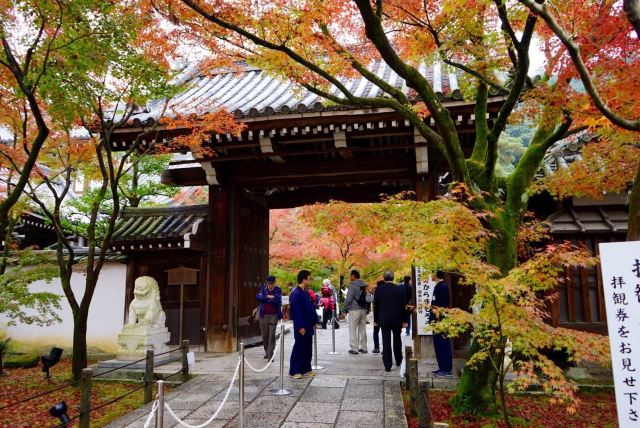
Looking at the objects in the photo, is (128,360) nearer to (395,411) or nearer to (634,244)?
(395,411)

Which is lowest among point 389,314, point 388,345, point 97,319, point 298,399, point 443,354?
point 298,399

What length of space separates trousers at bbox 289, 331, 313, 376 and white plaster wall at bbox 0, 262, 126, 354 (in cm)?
544

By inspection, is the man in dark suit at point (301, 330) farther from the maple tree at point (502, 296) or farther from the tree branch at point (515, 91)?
the tree branch at point (515, 91)

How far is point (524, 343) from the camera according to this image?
456 centimetres

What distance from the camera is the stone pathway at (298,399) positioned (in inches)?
208

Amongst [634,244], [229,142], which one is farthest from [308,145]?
[634,244]

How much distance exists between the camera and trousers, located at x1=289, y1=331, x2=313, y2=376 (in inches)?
283

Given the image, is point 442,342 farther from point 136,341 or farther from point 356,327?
point 136,341

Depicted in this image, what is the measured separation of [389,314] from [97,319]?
7.33 meters

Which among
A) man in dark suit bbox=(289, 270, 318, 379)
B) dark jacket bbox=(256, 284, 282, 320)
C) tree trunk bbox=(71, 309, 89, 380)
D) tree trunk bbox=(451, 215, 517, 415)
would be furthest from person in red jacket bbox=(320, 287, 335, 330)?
tree trunk bbox=(451, 215, 517, 415)

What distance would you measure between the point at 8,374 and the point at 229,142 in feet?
22.2

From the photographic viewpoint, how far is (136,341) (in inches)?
343

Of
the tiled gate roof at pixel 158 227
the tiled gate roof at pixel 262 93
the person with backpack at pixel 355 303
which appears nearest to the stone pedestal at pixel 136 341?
the tiled gate roof at pixel 158 227

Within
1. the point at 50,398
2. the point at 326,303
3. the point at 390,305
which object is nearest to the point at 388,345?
the point at 390,305
